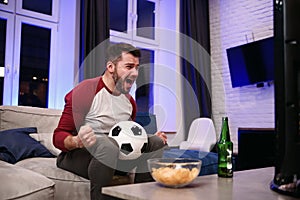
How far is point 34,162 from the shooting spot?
192cm

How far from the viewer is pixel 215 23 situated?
4746 mm

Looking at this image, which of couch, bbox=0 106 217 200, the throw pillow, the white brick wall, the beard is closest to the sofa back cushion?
couch, bbox=0 106 217 200

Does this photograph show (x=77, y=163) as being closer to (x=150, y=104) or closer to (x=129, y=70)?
(x=129, y=70)

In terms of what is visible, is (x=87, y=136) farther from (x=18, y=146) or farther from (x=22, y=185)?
(x=18, y=146)

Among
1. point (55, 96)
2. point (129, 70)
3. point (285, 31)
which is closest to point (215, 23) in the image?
point (55, 96)

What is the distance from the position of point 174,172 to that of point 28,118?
5.54ft

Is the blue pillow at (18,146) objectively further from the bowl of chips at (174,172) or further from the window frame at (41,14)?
the window frame at (41,14)

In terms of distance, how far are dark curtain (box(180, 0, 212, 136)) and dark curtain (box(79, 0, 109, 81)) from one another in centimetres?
134

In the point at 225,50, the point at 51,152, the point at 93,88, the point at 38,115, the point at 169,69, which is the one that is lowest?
the point at 51,152

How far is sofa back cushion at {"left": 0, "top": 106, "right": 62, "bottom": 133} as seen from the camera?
2359mm

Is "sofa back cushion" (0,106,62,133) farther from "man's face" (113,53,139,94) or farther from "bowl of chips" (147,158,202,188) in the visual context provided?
"bowl of chips" (147,158,202,188)

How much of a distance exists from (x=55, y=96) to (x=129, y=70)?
1.92 m

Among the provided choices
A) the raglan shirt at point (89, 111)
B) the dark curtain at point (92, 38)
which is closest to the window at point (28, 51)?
the dark curtain at point (92, 38)

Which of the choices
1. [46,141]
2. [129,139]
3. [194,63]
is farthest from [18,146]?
[194,63]
